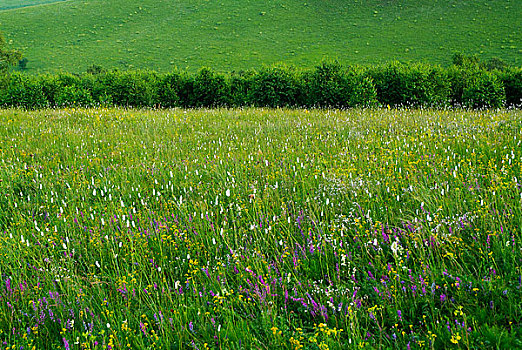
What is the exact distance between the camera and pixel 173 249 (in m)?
3.60

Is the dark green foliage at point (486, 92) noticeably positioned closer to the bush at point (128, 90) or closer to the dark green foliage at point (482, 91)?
the dark green foliage at point (482, 91)

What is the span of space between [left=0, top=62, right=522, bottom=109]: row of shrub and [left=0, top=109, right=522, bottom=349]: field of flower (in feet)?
24.1

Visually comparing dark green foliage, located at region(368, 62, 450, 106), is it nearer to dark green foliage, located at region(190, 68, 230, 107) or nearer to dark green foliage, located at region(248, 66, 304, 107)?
dark green foliage, located at region(248, 66, 304, 107)

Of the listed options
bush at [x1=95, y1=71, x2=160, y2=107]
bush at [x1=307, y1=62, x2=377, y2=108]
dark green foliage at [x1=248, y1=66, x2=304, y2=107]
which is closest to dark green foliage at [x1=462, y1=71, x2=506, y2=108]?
bush at [x1=307, y1=62, x2=377, y2=108]

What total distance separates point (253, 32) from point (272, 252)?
61930mm

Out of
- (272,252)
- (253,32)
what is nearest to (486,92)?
(272,252)

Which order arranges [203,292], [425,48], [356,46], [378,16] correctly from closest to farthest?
[203,292] → [425,48] → [356,46] → [378,16]

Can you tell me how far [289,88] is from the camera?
1473cm

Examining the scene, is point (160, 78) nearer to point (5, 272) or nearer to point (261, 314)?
point (5, 272)

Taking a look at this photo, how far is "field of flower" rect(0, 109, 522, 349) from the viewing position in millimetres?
2514

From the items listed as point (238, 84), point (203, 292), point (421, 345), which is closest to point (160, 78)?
point (238, 84)

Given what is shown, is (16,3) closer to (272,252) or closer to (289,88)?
(289,88)

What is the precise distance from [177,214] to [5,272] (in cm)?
158

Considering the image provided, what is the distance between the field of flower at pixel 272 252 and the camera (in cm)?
251
